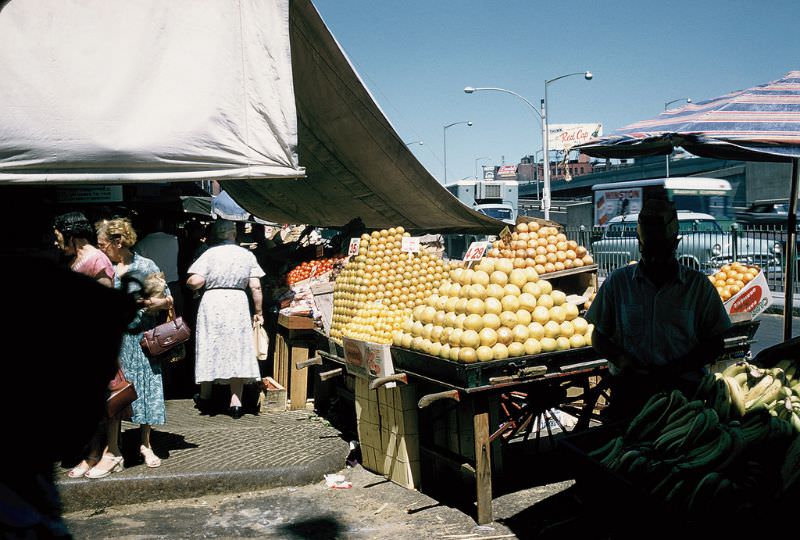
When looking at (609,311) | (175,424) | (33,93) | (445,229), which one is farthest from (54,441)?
(445,229)

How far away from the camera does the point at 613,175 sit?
57344mm

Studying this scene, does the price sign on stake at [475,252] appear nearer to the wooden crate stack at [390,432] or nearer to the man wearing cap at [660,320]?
the wooden crate stack at [390,432]

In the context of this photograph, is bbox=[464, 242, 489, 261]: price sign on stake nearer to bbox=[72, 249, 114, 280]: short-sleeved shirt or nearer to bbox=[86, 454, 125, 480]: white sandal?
bbox=[72, 249, 114, 280]: short-sleeved shirt

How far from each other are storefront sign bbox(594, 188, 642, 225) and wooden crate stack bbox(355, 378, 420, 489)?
23246 millimetres

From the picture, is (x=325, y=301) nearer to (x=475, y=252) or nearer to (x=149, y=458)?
(x=475, y=252)

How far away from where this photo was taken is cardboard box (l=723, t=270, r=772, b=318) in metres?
5.97

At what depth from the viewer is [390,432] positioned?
5.38 m

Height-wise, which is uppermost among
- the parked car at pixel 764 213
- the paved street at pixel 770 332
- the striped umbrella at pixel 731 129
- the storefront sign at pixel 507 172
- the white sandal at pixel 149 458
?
the storefront sign at pixel 507 172

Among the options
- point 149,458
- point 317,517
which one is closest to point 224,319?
point 149,458

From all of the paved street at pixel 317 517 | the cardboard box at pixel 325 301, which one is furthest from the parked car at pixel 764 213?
the paved street at pixel 317 517

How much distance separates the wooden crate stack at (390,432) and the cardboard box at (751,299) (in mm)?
3015

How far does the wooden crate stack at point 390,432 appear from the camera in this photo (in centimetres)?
519

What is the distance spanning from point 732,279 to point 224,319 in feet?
16.3

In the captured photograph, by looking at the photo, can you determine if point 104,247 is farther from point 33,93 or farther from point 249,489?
point 249,489
